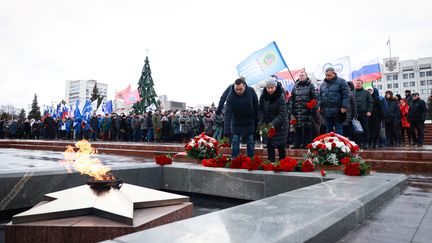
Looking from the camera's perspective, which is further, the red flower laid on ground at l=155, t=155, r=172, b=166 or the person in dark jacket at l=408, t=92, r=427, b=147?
the person in dark jacket at l=408, t=92, r=427, b=147

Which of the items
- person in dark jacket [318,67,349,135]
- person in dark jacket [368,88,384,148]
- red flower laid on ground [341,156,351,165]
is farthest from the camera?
person in dark jacket [368,88,384,148]

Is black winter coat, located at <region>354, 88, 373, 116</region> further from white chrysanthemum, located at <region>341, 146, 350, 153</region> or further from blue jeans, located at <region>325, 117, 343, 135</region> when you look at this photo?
white chrysanthemum, located at <region>341, 146, 350, 153</region>

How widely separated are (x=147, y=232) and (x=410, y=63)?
10860cm

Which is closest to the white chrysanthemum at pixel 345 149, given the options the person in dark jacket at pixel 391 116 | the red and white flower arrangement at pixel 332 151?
the red and white flower arrangement at pixel 332 151

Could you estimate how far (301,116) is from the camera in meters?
8.23

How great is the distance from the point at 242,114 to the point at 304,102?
7.75ft

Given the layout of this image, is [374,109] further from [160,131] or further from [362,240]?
[160,131]

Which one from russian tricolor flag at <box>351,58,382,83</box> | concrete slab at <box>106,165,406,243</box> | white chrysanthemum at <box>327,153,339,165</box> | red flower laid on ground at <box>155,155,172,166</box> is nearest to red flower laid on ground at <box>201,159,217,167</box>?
red flower laid on ground at <box>155,155,172,166</box>

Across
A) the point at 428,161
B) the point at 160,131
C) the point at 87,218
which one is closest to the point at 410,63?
the point at 160,131

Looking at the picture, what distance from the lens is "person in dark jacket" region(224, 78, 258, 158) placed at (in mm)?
6500

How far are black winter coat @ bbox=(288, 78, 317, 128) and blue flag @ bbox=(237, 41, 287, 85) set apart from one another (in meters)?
3.56

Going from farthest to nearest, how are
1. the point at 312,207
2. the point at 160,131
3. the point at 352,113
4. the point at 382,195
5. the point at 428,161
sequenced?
the point at 160,131 < the point at 352,113 < the point at 428,161 < the point at 382,195 < the point at 312,207

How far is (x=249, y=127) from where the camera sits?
6.55 meters

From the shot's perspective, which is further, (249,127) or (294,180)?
(249,127)
